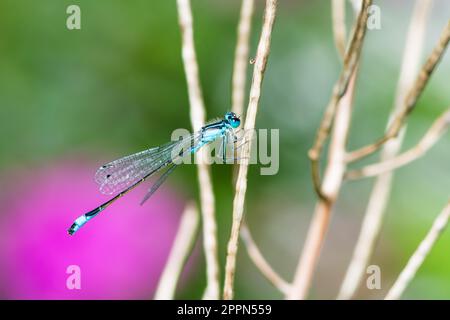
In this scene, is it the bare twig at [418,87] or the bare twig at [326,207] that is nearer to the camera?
the bare twig at [418,87]

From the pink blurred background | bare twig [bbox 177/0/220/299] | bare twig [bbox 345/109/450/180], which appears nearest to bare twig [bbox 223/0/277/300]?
bare twig [bbox 177/0/220/299]

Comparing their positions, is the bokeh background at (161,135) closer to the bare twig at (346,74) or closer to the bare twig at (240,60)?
the bare twig at (240,60)

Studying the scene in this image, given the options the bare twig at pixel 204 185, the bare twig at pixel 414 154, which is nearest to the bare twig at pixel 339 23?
the bare twig at pixel 414 154

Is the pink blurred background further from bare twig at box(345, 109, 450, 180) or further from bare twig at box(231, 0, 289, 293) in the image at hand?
bare twig at box(345, 109, 450, 180)

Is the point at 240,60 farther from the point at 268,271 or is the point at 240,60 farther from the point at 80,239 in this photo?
the point at 80,239
